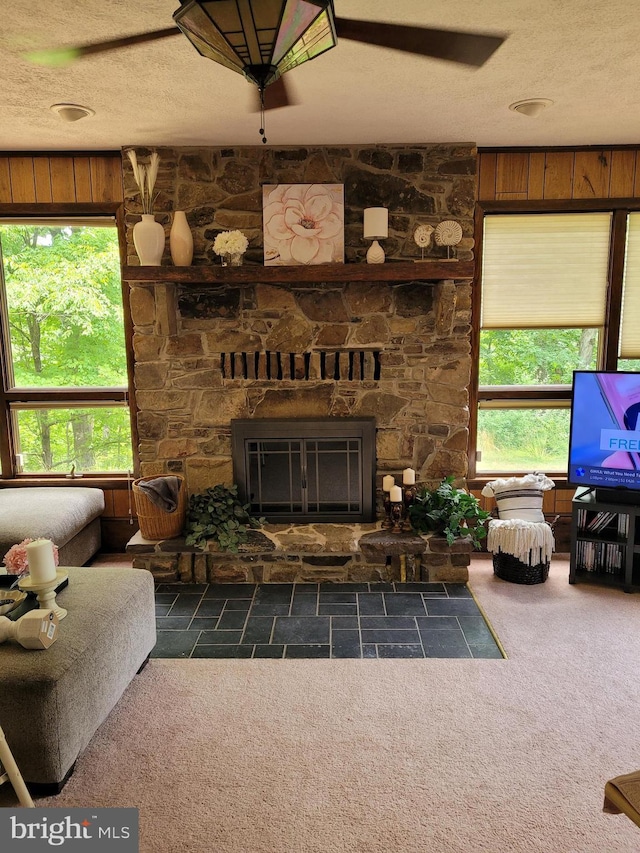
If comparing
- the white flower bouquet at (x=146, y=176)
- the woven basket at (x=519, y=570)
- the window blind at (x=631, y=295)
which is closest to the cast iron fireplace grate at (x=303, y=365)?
the white flower bouquet at (x=146, y=176)

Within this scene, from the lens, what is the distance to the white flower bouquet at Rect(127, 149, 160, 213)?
3.84 meters

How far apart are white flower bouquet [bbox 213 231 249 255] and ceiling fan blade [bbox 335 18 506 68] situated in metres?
1.70

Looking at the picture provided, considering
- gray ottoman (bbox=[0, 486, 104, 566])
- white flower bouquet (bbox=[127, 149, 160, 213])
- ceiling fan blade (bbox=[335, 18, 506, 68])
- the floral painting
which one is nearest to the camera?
ceiling fan blade (bbox=[335, 18, 506, 68])

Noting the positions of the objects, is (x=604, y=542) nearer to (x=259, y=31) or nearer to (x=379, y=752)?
(x=379, y=752)

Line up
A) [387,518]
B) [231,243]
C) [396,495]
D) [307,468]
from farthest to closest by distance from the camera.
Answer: [307,468] → [387,518] → [396,495] → [231,243]

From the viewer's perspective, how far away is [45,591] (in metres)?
2.36

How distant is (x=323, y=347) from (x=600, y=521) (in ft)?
6.72

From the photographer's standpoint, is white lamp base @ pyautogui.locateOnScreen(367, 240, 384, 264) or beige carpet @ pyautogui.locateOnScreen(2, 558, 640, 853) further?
white lamp base @ pyautogui.locateOnScreen(367, 240, 384, 264)

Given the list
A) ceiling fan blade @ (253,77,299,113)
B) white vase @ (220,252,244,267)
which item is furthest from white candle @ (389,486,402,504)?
ceiling fan blade @ (253,77,299,113)

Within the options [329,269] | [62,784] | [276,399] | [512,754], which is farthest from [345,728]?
[329,269]

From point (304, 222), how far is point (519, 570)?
8.33 ft

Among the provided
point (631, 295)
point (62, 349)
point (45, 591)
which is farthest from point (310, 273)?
point (45, 591)

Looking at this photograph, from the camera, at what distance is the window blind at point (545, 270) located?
4.22 metres

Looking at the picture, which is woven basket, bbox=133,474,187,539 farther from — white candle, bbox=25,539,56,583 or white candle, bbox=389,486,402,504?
white candle, bbox=25,539,56,583
